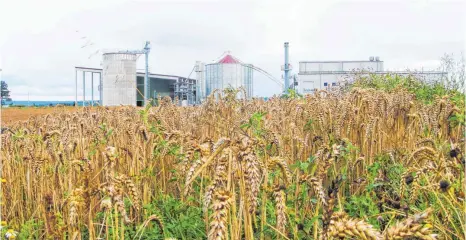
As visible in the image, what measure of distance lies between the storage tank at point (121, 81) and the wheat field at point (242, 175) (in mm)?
30645

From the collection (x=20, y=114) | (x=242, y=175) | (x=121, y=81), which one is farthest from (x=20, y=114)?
(x=121, y=81)

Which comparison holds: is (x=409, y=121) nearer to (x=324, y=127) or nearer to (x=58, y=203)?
Result: (x=324, y=127)

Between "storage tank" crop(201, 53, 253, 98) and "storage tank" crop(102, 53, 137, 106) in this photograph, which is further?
"storage tank" crop(201, 53, 253, 98)

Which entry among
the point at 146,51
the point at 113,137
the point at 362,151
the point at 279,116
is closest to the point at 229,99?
the point at 279,116

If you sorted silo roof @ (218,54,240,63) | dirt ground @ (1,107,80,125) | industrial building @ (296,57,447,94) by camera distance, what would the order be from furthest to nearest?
industrial building @ (296,57,447,94) < silo roof @ (218,54,240,63) < dirt ground @ (1,107,80,125)

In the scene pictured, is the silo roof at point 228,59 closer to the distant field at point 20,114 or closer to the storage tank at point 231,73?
the storage tank at point 231,73

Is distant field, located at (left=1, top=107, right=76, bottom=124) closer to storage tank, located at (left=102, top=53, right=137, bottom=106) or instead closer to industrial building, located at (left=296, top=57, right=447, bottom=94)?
storage tank, located at (left=102, top=53, right=137, bottom=106)

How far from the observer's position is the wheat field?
1.70 m

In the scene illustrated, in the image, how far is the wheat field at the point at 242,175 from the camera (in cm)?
170

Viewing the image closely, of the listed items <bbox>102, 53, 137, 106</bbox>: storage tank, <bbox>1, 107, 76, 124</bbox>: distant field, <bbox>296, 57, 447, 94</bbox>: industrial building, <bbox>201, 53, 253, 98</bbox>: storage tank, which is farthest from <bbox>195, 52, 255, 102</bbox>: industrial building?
<bbox>1, 107, 76, 124</bbox>: distant field

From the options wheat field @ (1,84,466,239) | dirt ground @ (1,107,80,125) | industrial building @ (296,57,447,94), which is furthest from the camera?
industrial building @ (296,57,447,94)

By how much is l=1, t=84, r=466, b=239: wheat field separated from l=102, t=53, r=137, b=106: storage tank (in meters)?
30.6

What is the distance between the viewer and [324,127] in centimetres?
343

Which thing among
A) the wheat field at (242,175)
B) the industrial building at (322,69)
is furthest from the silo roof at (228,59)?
the wheat field at (242,175)
